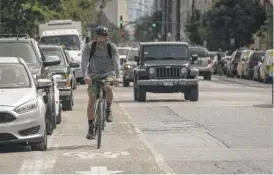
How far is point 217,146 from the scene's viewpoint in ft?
46.0

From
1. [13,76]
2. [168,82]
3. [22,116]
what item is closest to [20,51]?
[13,76]

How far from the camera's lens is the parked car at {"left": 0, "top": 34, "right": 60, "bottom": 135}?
A: 16.0 meters

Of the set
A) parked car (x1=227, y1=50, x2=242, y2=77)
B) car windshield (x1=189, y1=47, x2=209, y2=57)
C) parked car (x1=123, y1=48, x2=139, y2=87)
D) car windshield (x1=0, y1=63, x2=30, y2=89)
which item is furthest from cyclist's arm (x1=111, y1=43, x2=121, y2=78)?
parked car (x1=227, y1=50, x2=242, y2=77)

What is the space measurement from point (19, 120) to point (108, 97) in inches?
72.9

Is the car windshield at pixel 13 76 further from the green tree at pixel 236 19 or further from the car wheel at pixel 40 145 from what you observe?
the green tree at pixel 236 19

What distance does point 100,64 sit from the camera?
46.6ft

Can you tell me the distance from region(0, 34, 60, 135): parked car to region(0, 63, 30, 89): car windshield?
1139 mm

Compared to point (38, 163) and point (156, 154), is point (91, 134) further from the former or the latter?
point (38, 163)

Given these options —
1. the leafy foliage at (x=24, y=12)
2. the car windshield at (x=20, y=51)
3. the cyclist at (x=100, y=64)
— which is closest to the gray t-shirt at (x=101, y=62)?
the cyclist at (x=100, y=64)

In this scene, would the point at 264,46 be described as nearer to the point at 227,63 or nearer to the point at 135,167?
the point at 227,63

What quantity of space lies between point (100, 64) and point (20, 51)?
409cm

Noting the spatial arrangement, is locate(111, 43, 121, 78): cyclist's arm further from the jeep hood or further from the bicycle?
the jeep hood

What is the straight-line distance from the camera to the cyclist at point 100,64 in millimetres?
14102

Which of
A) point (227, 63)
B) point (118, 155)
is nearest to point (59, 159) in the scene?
point (118, 155)
